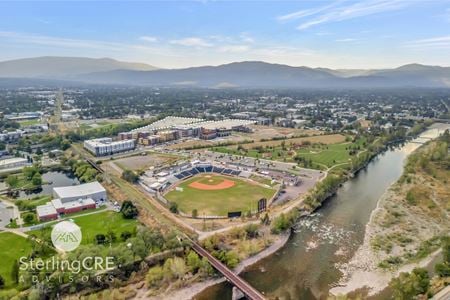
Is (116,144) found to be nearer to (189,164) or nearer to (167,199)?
(189,164)

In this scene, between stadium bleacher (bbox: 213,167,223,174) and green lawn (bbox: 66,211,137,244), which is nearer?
green lawn (bbox: 66,211,137,244)

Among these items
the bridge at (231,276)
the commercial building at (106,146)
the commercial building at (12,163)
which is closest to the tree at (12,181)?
the commercial building at (12,163)

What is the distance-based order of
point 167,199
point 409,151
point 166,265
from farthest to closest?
point 409,151
point 167,199
point 166,265

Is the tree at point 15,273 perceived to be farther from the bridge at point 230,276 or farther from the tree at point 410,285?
the tree at point 410,285

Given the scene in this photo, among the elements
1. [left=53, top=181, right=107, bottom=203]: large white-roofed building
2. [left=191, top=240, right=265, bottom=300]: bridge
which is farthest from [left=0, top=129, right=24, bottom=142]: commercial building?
[left=191, top=240, right=265, bottom=300]: bridge

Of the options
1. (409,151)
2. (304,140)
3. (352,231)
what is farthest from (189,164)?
(409,151)

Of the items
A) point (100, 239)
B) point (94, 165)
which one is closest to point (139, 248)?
point (100, 239)

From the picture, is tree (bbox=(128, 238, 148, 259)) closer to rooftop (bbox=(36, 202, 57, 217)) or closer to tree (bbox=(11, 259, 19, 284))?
tree (bbox=(11, 259, 19, 284))

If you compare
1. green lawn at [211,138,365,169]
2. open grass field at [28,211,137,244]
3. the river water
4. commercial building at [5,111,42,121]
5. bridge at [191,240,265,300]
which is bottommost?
the river water
